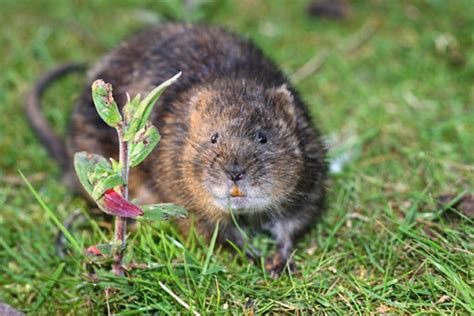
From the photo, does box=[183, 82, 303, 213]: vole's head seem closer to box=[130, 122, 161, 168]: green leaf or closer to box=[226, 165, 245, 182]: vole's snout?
box=[226, 165, 245, 182]: vole's snout

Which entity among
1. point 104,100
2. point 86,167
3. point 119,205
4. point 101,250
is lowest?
point 101,250

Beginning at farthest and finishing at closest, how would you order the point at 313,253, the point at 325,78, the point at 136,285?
the point at 325,78
the point at 313,253
the point at 136,285

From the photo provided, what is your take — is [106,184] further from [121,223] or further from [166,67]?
[166,67]

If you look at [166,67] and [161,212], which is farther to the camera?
[166,67]

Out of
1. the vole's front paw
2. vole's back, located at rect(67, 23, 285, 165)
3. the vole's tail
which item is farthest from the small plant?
the vole's tail

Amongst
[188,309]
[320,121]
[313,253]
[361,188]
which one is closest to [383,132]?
[320,121]

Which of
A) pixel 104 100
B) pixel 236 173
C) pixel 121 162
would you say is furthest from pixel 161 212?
pixel 104 100

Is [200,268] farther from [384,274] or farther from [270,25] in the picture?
[270,25]
